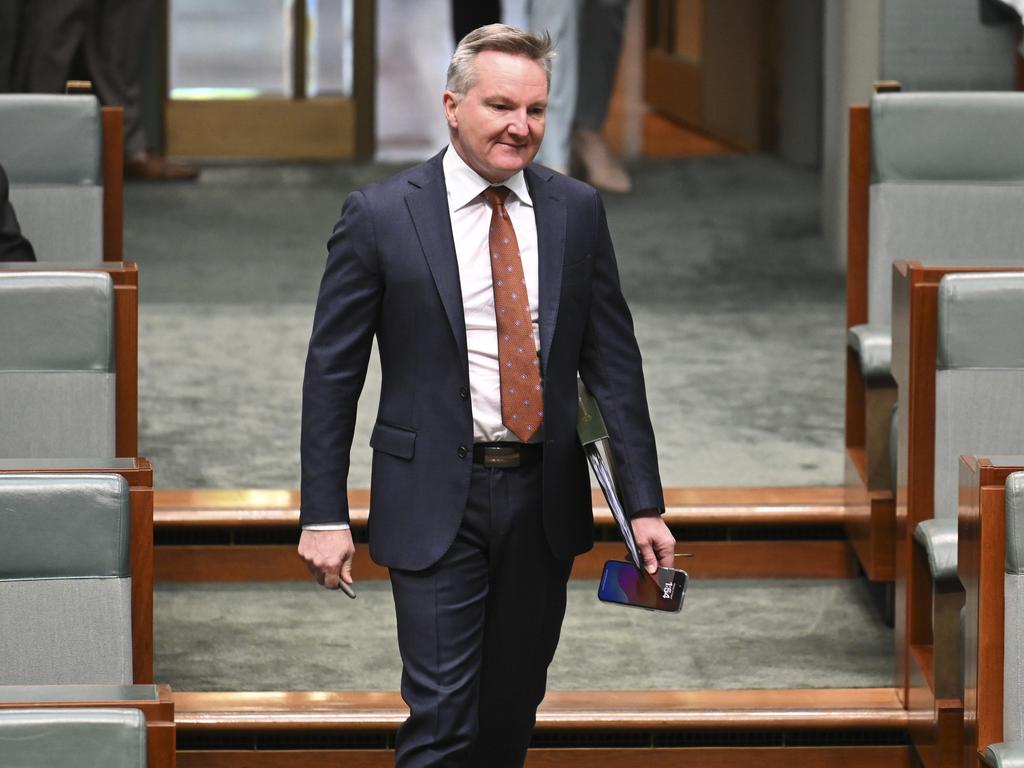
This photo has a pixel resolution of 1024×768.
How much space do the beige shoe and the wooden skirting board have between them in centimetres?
309

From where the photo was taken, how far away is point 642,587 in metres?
2.45

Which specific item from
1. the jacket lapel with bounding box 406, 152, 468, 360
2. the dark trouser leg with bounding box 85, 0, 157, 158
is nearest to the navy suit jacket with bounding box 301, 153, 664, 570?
the jacket lapel with bounding box 406, 152, 468, 360

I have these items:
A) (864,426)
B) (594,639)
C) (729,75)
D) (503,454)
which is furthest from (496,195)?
(729,75)

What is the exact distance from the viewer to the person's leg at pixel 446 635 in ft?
7.80

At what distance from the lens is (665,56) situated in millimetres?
8812

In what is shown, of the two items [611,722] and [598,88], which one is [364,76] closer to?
[598,88]

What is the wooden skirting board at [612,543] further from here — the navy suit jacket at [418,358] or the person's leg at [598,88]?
the person's leg at [598,88]

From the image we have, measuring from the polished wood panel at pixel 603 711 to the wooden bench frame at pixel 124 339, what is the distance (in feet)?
1.40

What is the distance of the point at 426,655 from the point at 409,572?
0.10 meters

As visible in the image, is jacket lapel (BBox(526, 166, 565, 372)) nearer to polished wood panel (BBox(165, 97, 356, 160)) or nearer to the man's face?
the man's face

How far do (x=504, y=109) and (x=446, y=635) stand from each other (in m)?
0.65

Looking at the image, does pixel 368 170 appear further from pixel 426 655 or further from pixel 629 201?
pixel 426 655

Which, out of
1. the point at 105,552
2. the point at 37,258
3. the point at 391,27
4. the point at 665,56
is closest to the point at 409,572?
the point at 105,552

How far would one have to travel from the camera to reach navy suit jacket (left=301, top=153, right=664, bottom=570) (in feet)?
7.68
